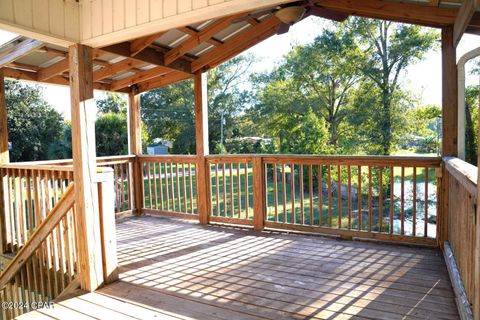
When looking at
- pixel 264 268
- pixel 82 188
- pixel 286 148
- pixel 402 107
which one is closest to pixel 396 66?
pixel 402 107

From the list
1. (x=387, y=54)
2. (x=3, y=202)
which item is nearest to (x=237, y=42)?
(x=3, y=202)

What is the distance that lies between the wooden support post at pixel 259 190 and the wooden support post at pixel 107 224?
7.22 ft

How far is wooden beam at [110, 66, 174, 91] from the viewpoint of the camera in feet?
17.8

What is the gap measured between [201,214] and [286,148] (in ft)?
26.4

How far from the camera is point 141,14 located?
2689 millimetres

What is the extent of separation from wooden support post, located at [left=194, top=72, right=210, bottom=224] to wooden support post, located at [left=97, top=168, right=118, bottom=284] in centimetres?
217

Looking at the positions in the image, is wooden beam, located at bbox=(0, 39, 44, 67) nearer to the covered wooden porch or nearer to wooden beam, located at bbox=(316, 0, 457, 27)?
the covered wooden porch

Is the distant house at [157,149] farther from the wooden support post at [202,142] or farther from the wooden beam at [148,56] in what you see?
the wooden beam at [148,56]

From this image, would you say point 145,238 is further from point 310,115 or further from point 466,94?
point 310,115

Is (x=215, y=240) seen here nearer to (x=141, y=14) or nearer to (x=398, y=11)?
(x=141, y=14)

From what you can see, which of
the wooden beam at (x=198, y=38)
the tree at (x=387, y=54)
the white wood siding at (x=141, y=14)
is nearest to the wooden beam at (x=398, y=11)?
the wooden beam at (x=198, y=38)

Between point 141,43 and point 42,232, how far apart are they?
2.51 meters

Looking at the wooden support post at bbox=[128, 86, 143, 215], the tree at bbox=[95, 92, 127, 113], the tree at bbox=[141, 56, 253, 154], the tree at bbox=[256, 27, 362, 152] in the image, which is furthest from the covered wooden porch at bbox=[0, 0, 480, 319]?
the tree at bbox=[95, 92, 127, 113]

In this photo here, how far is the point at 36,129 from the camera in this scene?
629 inches
